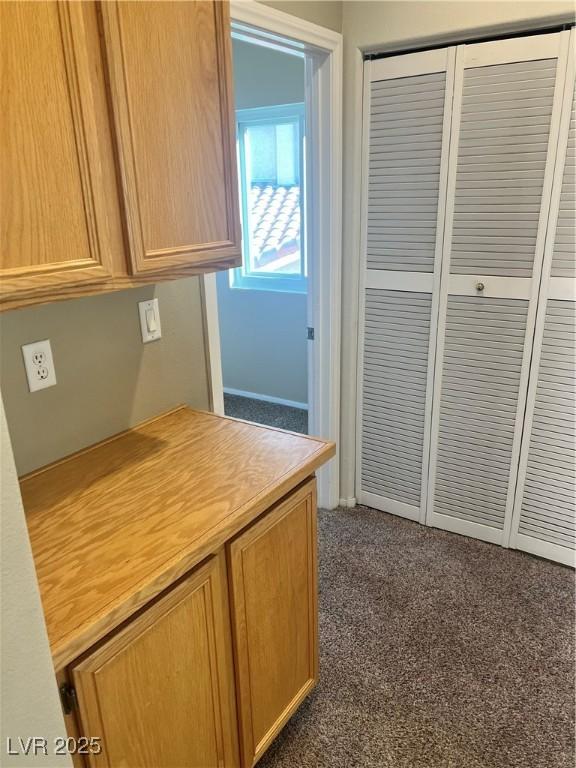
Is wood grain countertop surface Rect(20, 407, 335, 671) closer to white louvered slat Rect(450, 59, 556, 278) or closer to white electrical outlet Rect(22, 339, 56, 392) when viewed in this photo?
white electrical outlet Rect(22, 339, 56, 392)

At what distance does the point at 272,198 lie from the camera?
4.12 m

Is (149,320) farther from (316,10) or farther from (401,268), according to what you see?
(316,10)

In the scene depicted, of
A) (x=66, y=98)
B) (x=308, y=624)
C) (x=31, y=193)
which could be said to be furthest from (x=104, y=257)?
(x=308, y=624)

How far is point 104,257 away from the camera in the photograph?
1120mm

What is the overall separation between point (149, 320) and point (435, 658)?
153 centimetres

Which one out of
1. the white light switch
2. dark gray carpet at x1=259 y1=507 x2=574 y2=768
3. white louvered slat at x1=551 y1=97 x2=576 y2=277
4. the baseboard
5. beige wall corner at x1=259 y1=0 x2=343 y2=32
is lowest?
dark gray carpet at x1=259 y1=507 x2=574 y2=768

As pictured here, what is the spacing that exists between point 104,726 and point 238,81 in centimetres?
393

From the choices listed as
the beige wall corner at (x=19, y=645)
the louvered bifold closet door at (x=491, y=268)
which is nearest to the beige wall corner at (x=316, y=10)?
the louvered bifold closet door at (x=491, y=268)

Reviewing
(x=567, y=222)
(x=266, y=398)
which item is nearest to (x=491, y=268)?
(x=567, y=222)

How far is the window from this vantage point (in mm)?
3910

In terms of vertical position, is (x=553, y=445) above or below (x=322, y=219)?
below

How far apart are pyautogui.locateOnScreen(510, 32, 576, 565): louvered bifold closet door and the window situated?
81.5 inches

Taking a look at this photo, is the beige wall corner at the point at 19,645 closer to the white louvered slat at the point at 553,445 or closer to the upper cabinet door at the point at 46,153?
the upper cabinet door at the point at 46,153

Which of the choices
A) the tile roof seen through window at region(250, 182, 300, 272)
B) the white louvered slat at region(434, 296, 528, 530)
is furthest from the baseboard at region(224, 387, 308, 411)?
the white louvered slat at region(434, 296, 528, 530)
